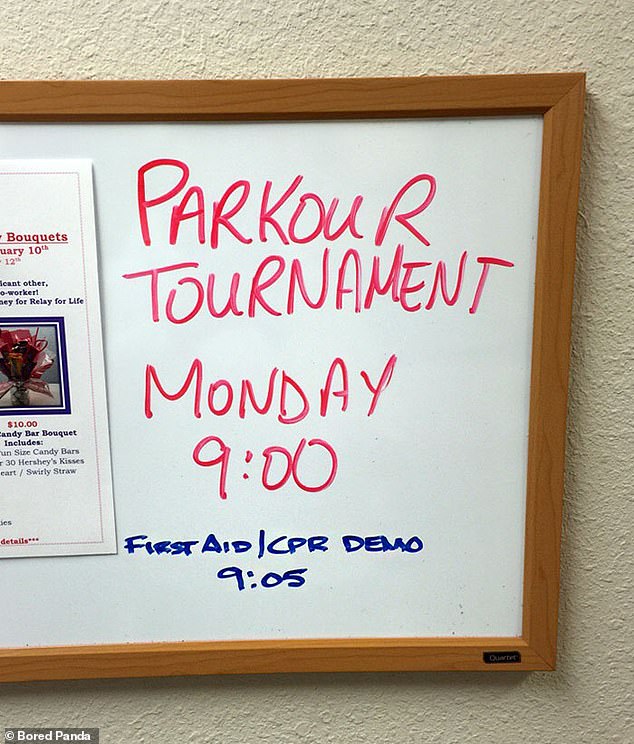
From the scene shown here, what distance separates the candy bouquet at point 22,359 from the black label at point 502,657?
18.5 inches

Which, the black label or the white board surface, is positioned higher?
the white board surface

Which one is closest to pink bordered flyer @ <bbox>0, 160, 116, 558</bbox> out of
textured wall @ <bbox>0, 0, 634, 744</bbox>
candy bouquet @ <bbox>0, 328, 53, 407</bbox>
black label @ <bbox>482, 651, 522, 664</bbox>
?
candy bouquet @ <bbox>0, 328, 53, 407</bbox>

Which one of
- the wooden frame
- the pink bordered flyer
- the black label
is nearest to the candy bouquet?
the pink bordered flyer

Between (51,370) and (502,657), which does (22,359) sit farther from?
(502,657)

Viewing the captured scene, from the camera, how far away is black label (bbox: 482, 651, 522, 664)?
1.78 ft

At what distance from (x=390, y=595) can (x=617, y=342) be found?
0.31 m

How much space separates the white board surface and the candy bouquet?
59 millimetres

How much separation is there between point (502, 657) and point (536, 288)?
13.4 inches

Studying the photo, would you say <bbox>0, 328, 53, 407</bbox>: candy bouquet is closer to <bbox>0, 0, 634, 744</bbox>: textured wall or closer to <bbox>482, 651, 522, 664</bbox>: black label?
<bbox>0, 0, 634, 744</bbox>: textured wall

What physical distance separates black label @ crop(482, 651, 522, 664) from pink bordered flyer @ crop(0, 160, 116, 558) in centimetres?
36

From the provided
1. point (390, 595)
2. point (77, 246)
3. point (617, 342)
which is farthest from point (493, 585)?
point (77, 246)

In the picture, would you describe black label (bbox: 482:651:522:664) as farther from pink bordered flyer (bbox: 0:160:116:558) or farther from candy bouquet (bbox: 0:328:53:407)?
candy bouquet (bbox: 0:328:53:407)

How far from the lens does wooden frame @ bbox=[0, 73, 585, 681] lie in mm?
467

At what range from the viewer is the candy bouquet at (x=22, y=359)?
1.64 feet
